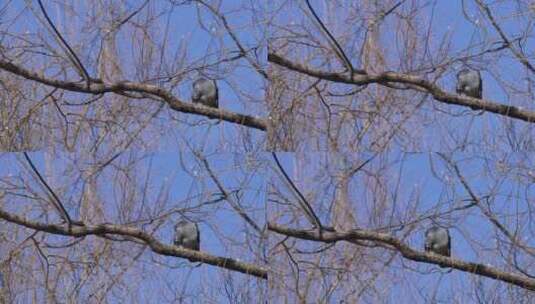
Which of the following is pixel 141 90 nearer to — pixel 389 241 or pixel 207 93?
pixel 207 93

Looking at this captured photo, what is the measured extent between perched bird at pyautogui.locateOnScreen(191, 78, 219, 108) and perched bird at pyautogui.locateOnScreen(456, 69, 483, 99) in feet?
2.67

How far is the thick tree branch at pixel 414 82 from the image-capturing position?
14.8 ft

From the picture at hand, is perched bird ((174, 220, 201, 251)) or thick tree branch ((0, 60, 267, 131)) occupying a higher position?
thick tree branch ((0, 60, 267, 131))

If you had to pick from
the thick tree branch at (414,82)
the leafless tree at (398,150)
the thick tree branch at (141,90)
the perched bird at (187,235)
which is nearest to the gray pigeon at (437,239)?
the leafless tree at (398,150)

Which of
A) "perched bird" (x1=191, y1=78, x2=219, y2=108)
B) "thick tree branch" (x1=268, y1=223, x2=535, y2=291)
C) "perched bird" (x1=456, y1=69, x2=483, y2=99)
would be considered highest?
"perched bird" (x1=456, y1=69, x2=483, y2=99)

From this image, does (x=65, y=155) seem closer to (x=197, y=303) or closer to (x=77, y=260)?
(x=77, y=260)

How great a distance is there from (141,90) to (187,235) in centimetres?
52

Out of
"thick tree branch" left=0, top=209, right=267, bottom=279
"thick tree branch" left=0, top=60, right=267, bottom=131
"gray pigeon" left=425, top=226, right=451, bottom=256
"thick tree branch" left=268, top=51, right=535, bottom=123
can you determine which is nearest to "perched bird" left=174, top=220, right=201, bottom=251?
"thick tree branch" left=0, top=209, right=267, bottom=279

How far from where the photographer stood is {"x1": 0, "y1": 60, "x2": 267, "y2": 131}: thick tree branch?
447 centimetres

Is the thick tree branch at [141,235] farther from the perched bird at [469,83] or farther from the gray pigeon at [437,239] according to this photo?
the perched bird at [469,83]

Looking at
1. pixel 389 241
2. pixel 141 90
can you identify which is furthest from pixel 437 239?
pixel 141 90

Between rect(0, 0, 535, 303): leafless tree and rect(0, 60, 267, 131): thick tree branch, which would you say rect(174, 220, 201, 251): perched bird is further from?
rect(0, 60, 267, 131): thick tree branch

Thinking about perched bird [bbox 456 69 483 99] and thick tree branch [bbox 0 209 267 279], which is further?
perched bird [bbox 456 69 483 99]

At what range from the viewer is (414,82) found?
451 cm
